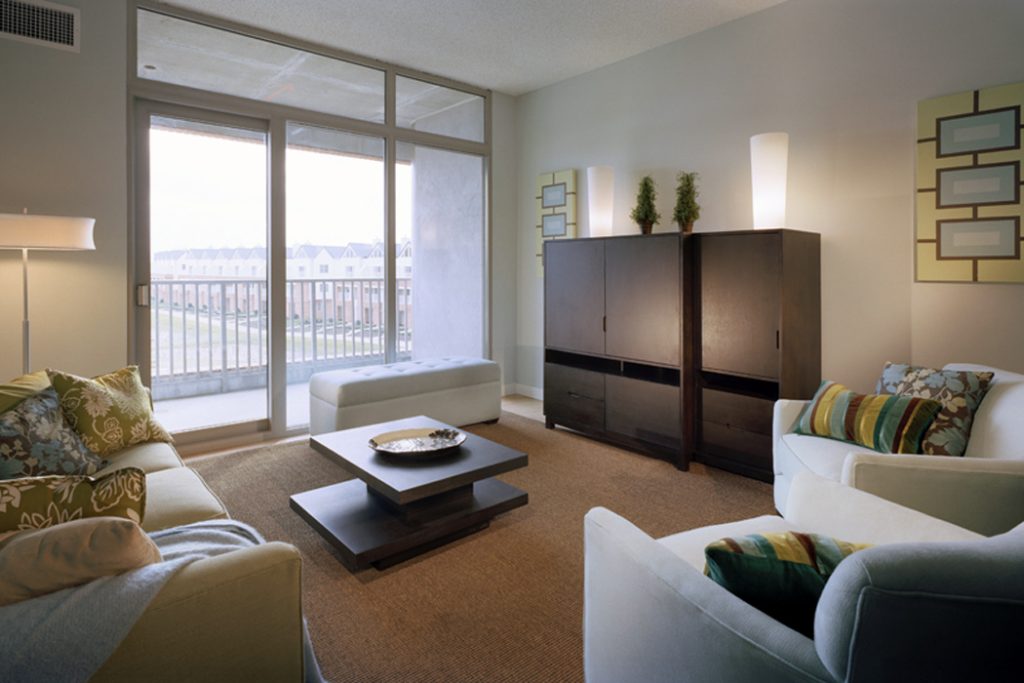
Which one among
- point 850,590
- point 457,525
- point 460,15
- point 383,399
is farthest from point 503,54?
point 850,590

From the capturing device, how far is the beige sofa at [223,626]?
1.05 metres

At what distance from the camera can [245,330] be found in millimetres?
4273

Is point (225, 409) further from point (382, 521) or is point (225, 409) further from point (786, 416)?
point (786, 416)

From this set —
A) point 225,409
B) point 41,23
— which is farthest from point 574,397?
point 41,23

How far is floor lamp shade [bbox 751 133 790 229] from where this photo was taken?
11.2ft

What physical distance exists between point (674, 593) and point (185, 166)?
413cm

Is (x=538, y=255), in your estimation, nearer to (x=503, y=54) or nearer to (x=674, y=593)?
(x=503, y=54)

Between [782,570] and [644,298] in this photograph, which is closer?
[782,570]

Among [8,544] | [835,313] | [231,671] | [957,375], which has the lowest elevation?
[231,671]

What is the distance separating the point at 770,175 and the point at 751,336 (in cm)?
96

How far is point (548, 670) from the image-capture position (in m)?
1.77

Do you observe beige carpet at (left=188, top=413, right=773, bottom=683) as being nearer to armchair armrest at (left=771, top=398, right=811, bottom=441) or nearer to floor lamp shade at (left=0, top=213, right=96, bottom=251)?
armchair armrest at (left=771, top=398, right=811, bottom=441)

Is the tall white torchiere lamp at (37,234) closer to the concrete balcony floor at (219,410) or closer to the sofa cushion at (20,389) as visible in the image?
the sofa cushion at (20,389)

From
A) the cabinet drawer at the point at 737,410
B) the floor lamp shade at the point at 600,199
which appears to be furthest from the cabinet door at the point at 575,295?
the cabinet drawer at the point at 737,410
